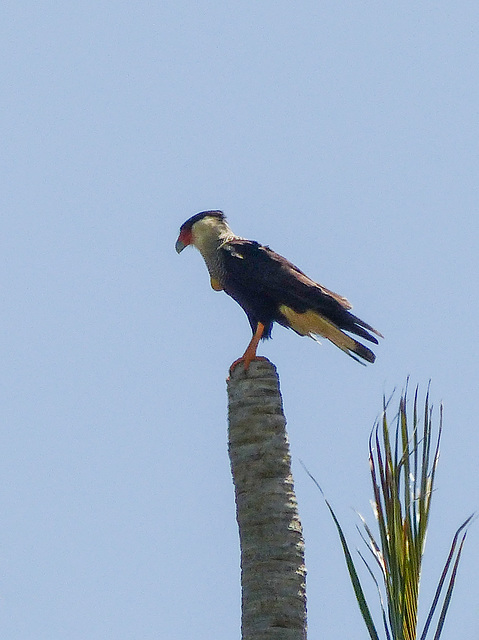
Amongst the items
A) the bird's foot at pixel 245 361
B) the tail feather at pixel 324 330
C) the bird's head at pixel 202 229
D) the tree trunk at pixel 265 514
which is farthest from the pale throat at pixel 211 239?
the tree trunk at pixel 265 514

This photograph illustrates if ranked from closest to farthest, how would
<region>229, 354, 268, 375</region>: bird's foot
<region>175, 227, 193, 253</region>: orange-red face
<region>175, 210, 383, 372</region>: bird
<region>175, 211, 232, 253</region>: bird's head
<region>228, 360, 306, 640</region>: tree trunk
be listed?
<region>228, 360, 306, 640</region>: tree trunk
<region>229, 354, 268, 375</region>: bird's foot
<region>175, 210, 383, 372</region>: bird
<region>175, 211, 232, 253</region>: bird's head
<region>175, 227, 193, 253</region>: orange-red face

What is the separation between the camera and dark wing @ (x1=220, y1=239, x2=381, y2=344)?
597cm

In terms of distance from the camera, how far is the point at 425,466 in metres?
4.04

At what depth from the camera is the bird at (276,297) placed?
5.96 m

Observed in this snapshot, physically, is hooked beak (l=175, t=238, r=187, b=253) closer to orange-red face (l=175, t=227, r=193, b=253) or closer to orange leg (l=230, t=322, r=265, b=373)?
orange-red face (l=175, t=227, r=193, b=253)

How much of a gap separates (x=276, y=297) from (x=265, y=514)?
2.08 metres

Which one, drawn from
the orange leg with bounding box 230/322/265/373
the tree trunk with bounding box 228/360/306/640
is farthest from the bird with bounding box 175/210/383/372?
the tree trunk with bounding box 228/360/306/640

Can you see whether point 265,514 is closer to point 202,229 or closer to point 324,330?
point 324,330

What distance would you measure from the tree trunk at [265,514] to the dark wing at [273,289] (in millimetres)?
1141

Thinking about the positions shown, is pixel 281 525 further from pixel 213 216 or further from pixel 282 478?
pixel 213 216

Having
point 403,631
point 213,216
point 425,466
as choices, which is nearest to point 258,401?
point 425,466

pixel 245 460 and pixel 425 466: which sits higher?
pixel 245 460

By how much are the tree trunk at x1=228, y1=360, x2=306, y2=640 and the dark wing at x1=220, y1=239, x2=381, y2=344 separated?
114cm

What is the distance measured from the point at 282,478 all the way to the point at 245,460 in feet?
0.65
